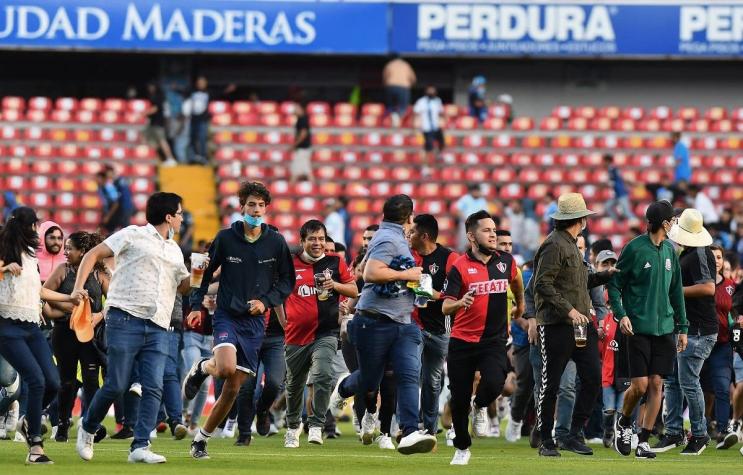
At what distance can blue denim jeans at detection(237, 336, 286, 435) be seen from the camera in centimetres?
1447

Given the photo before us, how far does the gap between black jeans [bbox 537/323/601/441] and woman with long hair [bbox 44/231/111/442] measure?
13.0 feet

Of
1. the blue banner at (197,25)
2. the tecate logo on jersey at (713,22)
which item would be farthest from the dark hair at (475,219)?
the tecate logo on jersey at (713,22)

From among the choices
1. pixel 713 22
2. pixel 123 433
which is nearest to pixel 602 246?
pixel 123 433

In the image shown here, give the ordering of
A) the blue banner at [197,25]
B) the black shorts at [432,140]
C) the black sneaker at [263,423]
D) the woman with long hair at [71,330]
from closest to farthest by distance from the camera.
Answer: the woman with long hair at [71,330] → the black sneaker at [263,423] → the black shorts at [432,140] → the blue banner at [197,25]

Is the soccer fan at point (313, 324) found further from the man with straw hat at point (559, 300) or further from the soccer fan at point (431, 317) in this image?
the man with straw hat at point (559, 300)

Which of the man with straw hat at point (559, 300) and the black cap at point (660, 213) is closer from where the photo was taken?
the man with straw hat at point (559, 300)

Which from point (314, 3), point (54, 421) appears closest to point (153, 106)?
point (314, 3)

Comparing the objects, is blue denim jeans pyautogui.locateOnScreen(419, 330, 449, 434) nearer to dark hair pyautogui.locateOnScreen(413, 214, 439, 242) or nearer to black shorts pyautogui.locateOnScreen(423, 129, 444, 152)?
dark hair pyautogui.locateOnScreen(413, 214, 439, 242)

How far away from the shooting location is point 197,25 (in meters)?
35.0

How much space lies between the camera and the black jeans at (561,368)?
519 inches

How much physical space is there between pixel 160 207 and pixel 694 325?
519 centimetres

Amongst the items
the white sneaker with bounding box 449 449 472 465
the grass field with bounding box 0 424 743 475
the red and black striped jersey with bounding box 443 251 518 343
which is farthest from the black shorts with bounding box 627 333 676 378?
the white sneaker with bounding box 449 449 472 465

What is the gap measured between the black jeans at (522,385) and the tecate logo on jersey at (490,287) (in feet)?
9.20

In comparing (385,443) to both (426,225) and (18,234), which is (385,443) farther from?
(18,234)
